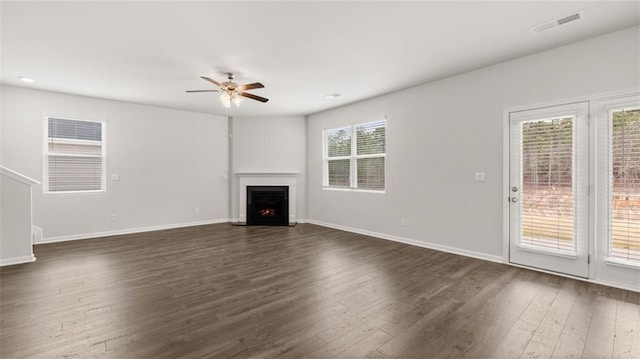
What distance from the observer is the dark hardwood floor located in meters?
1.97

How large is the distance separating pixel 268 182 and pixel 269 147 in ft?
3.03

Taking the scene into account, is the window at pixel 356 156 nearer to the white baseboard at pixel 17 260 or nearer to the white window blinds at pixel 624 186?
the white window blinds at pixel 624 186

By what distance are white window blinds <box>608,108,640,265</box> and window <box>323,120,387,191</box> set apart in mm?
3144

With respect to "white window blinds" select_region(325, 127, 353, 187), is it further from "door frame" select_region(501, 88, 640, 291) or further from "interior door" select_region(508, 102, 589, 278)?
"interior door" select_region(508, 102, 589, 278)

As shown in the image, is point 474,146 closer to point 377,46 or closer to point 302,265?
point 377,46

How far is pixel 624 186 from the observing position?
2.98 m

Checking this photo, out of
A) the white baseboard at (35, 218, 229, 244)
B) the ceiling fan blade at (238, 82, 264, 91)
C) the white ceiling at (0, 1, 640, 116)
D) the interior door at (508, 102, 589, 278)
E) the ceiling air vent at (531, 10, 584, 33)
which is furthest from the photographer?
the white baseboard at (35, 218, 229, 244)

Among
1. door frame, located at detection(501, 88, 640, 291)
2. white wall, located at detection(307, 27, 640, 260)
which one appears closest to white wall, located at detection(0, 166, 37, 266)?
white wall, located at detection(307, 27, 640, 260)

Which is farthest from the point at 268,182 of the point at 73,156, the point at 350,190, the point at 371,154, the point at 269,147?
the point at 73,156

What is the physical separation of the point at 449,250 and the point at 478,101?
2.28m

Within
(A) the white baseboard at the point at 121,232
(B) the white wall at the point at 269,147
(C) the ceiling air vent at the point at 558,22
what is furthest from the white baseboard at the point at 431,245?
(A) the white baseboard at the point at 121,232

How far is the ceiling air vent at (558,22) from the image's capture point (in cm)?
269

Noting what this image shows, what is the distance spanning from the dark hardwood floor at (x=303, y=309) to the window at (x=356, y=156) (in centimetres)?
201

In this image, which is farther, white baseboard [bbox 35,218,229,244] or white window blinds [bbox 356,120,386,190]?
white window blinds [bbox 356,120,386,190]
